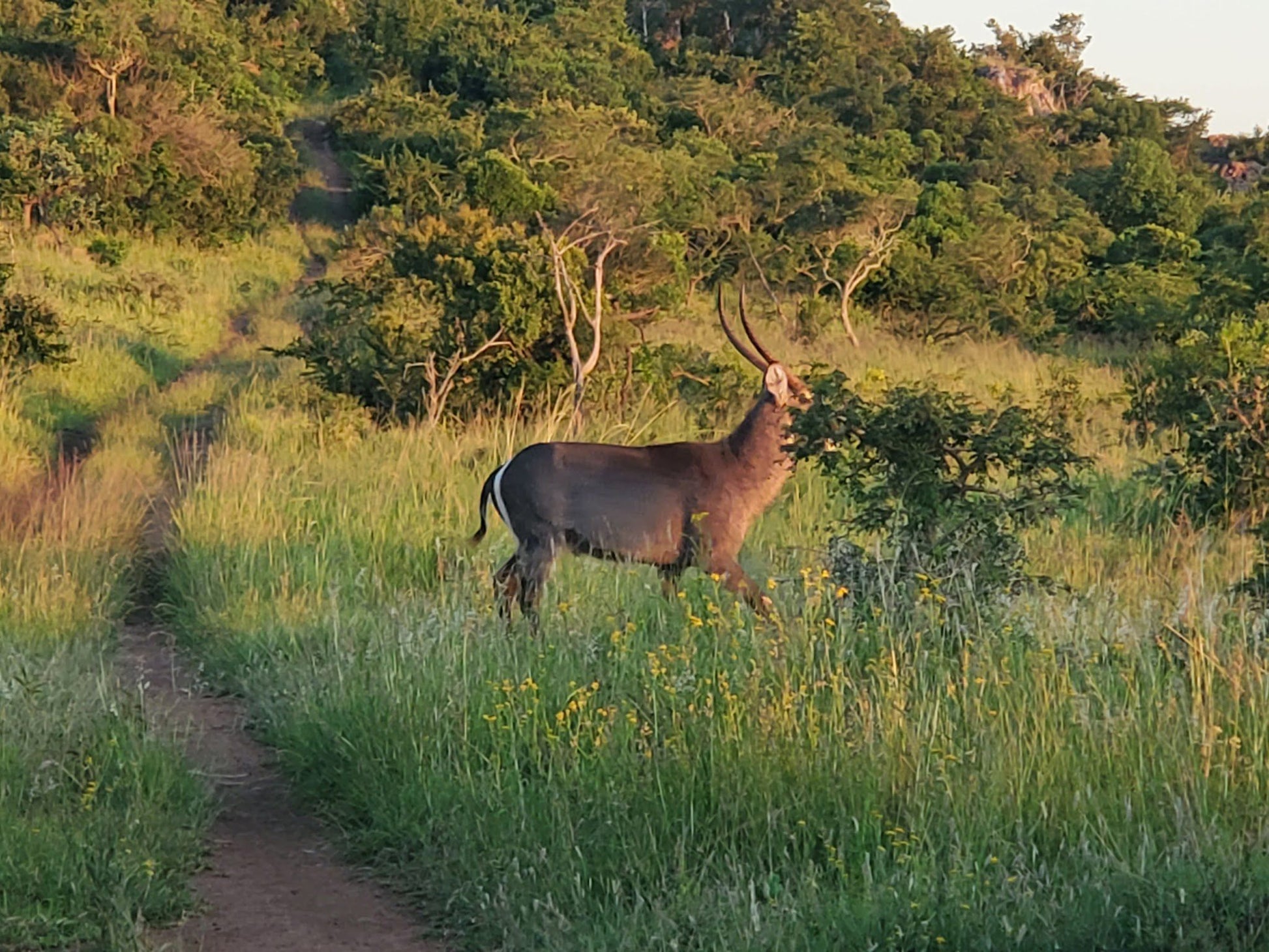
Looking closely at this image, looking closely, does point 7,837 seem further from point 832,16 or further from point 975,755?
point 832,16

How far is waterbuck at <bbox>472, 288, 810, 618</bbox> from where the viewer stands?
5848 millimetres

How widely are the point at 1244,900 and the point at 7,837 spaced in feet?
9.63

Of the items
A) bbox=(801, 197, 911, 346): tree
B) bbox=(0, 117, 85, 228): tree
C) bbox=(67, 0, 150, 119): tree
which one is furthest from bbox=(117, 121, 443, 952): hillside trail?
bbox=(67, 0, 150, 119): tree

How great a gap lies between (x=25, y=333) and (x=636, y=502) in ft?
30.1

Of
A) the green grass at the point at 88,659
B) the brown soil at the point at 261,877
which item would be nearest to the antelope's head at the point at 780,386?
the brown soil at the point at 261,877

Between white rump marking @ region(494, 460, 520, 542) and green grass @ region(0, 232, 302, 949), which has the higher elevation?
white rump marking @ region(494, 460, 520, 542)

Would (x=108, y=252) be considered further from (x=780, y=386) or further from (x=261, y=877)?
(x=261, y=877)

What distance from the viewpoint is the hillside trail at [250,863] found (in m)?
3.67

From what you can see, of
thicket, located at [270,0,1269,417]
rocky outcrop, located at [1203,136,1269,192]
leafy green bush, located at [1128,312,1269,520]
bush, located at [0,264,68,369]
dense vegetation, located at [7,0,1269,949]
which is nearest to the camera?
dense vegetation, located at [7,0,1269,949]

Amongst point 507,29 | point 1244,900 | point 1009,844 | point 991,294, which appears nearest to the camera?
point 1244,900

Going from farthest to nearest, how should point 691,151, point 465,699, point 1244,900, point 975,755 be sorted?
1. point 691,151
2. point 465,699
3. point 975,755
4. point 1244,900

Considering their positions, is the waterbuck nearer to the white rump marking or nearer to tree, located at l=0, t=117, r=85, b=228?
the white rump marking

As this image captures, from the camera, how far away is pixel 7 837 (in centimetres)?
379

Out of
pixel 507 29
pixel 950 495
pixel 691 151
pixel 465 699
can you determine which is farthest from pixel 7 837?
pixel 507 29
